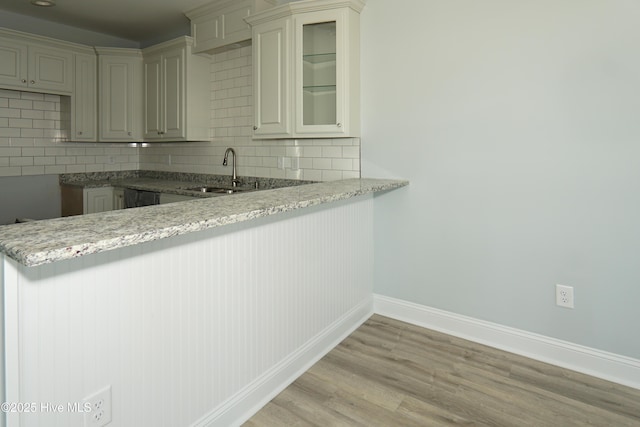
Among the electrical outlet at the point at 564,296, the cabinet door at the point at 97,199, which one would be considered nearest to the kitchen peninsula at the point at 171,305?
the electrical outlet at the point at 564,296

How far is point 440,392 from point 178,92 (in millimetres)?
3403

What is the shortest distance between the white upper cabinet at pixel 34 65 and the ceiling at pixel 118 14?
0.29 m

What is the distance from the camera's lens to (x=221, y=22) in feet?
11.7

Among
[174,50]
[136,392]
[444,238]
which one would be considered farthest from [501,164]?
[174,50]

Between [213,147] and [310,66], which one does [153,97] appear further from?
[310,66]

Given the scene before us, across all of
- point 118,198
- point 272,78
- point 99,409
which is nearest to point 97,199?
point 118,198

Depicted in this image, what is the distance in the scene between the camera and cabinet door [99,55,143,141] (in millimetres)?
4277

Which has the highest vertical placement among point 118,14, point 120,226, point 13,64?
point 118,14

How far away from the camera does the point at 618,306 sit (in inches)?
85.2

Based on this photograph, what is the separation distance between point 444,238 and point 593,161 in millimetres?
946

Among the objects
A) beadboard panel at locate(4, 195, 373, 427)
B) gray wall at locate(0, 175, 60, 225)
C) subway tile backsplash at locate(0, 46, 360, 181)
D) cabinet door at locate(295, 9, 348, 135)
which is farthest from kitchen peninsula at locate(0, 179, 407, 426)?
gray wall at locate(0, 175, 60, 225)

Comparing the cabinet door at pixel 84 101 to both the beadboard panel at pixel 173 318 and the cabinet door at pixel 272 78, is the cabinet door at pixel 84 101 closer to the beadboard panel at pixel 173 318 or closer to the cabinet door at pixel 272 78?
the cabinet door at pixel 272 78

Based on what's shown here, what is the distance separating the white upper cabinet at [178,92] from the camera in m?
3.88

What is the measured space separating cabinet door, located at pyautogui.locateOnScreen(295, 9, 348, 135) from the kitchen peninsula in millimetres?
750
